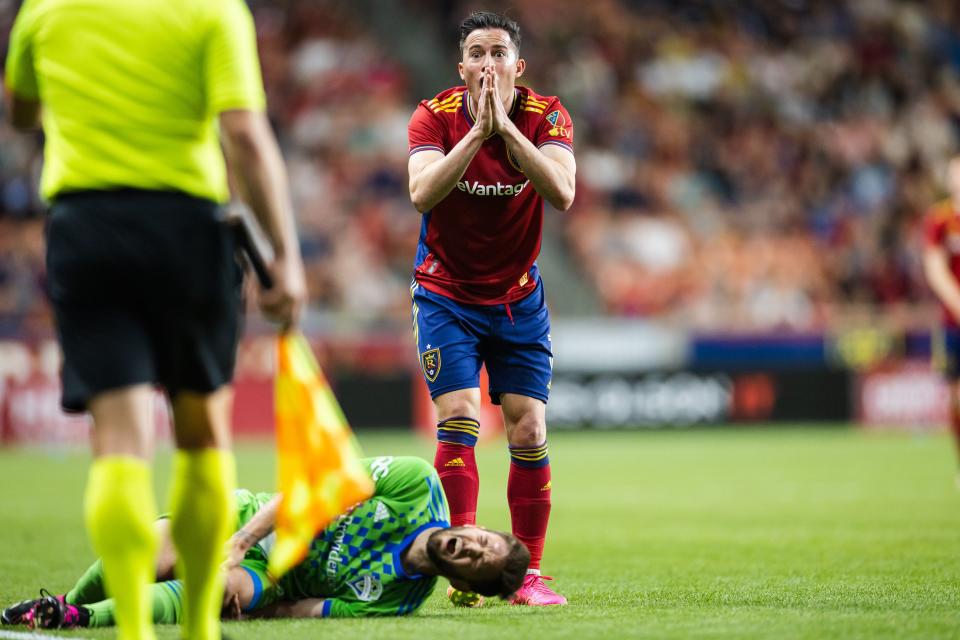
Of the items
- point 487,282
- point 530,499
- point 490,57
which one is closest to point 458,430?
point 530,499

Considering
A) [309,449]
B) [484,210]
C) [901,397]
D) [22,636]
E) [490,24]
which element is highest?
[490,24]

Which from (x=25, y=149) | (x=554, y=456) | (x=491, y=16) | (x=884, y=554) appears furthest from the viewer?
(x=25, y=149)

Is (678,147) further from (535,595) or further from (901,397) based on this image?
(535,595)

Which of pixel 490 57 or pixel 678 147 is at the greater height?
pixel 678 147

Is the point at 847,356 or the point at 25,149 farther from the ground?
the point at 25,149

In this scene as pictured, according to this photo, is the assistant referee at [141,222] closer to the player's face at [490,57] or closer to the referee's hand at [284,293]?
the referee's hand at [284,293]

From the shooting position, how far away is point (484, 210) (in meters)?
6.01

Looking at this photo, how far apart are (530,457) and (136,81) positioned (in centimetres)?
281

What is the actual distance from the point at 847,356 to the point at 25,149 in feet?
39.5

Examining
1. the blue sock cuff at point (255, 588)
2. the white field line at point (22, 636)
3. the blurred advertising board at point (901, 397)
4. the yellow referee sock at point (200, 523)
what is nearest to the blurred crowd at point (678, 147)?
the blurred advertising board at point (901, 397)

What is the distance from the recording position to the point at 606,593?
5973 millimetres

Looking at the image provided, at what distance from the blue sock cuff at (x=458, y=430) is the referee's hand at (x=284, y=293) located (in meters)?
2.06

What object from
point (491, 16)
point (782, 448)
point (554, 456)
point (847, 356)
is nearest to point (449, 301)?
point (491, 16)

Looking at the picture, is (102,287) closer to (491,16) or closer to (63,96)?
(63,96)
